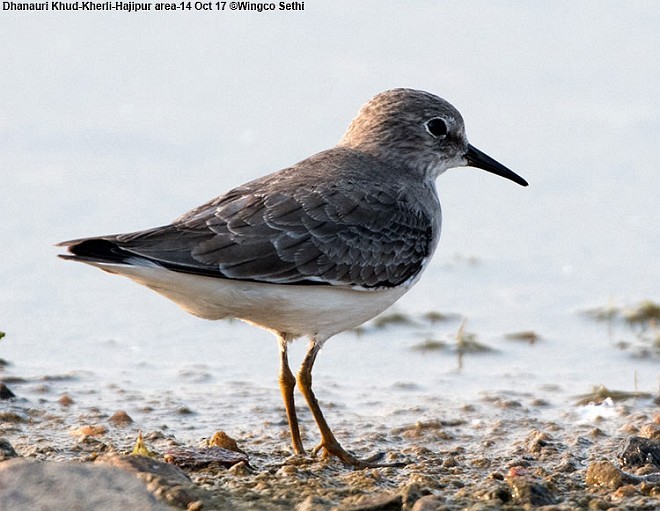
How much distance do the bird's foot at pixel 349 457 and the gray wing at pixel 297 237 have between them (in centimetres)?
97

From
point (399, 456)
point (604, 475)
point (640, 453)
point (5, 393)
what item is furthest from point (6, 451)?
point (640, 453)

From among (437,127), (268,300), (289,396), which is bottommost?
(289,396)

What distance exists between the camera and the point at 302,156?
1220cm

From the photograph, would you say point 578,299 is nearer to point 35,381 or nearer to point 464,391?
point 464,391

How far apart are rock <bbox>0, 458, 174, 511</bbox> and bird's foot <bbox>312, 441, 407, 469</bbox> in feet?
6.39

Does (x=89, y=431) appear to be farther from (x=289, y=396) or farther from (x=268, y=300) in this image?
(x=268, y=300)

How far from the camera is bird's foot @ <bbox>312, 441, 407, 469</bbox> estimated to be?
736 cm

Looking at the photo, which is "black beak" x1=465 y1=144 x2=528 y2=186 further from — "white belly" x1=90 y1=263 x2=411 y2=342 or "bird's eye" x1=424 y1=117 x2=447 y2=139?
"white belly" x1=90 y1=263 x2=411 y2=342

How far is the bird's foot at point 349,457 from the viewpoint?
736 centimetres

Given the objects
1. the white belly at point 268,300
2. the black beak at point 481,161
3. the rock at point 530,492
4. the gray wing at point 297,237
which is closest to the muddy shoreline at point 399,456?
the rock at point 530,492

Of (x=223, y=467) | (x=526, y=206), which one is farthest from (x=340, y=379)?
(x=526, y=206)

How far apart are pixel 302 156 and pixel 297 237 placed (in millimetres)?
5052

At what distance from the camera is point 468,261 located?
37.0 ft

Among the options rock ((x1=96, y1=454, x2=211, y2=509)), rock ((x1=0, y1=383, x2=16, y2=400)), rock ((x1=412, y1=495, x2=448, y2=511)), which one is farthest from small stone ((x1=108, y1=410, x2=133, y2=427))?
rock ((x1=412, y1=495, x2=448, y2=511))
